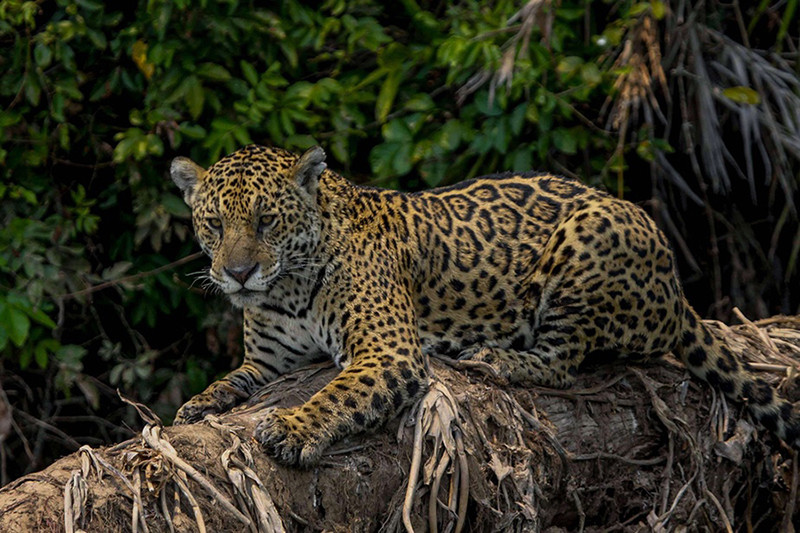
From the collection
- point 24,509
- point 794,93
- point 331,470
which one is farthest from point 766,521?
point 24,509

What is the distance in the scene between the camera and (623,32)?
7.52 meters

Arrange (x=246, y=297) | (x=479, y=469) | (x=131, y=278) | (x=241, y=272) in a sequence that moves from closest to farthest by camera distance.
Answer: (x=479, y=469) → (x=241, y=272) → (x=246, y=297) → (x=131, y=278)

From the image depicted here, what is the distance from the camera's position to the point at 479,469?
5.11 metres

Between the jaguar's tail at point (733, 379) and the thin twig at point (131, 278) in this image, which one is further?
the thin twig at point (131, 278)

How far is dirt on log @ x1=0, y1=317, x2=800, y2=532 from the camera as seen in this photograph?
14.1 ft

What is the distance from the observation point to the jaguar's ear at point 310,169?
5.73 metres

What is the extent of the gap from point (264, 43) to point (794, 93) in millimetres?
3253

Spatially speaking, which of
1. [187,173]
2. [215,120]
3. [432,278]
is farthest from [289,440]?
[215,120]

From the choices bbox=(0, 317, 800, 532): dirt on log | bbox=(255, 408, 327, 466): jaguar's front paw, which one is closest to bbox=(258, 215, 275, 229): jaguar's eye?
bbox=(0, 317, 800, 532): dirt on log

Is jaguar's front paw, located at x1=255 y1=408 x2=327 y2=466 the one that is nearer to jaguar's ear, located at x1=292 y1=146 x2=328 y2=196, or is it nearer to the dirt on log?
the dirt on log

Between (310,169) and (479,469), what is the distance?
1613 millimetres

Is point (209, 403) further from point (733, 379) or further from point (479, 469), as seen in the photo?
point (733, 379)

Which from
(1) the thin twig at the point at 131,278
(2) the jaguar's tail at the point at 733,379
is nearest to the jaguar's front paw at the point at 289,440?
(2) the jaguar's tail at the point at 733,379

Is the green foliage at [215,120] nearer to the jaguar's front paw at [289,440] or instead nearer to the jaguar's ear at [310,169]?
the jaguar's ear at [310,169]
